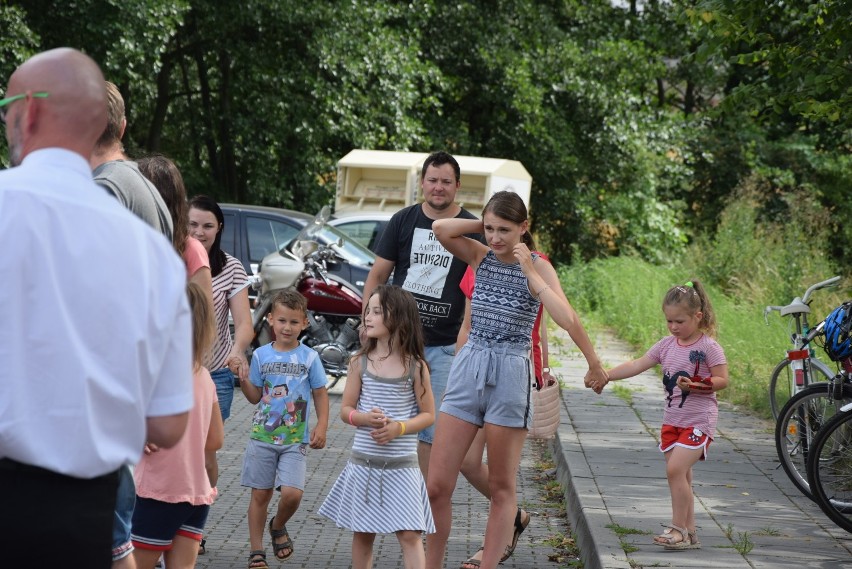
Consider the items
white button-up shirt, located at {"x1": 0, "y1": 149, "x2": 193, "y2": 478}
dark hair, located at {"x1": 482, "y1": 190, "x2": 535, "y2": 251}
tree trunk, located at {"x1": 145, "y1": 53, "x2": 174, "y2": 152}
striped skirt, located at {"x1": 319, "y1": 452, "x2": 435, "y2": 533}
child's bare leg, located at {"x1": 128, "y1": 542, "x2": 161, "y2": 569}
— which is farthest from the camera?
tree trunk, located at {"x1": 145, "y1": 53, "x2": 174, "y2": 152}

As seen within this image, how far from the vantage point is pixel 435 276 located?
20.7 ft

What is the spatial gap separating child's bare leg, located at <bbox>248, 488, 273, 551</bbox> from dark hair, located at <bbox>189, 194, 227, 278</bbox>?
1.11 meters

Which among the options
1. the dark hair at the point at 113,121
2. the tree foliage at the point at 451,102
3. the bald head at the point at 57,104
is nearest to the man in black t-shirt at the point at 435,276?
the dark hair at the point at 113,121

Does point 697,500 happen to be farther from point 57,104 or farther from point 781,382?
point 57,104

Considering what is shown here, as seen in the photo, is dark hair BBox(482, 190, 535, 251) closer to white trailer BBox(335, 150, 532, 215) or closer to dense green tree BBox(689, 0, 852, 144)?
dense green tree BBox(689, 0, 852, 144)

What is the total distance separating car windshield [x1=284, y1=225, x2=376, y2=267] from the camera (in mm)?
13781

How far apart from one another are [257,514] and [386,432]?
1232 mm

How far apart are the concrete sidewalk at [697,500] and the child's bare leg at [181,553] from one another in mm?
2024

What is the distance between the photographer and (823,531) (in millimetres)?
6707

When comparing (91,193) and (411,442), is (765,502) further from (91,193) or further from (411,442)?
(91,193)

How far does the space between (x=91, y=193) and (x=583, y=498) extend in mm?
5184

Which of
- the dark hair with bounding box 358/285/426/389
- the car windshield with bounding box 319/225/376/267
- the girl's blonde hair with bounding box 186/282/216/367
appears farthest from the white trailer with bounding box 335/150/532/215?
the girl's blonde hair with bounding box 186/282/216/367

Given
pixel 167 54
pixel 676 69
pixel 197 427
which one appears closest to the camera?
pixel 197 427

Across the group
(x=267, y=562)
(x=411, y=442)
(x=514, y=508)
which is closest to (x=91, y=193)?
(x=411, y=442)
